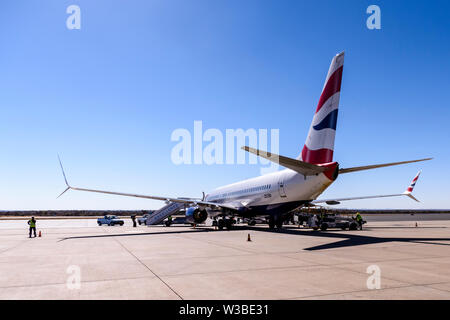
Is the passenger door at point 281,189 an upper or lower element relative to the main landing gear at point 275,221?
upper

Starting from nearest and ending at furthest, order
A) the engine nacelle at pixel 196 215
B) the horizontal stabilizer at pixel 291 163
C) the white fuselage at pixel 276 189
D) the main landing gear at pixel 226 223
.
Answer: the horizontal stabilizer at pixel 291 163
the white fuselage at pixel 276 189
the engine nacelle at pixel 196 215
the main landing gear at pixel 226 223

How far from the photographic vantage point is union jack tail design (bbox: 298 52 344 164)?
68.3 ft

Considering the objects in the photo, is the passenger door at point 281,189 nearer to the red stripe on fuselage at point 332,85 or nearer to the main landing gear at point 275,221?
the main landing gear at point 275,221

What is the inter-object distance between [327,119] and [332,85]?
2069mm

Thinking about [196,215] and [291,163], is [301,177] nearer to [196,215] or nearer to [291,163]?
[291,163]

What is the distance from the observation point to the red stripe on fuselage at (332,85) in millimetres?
20750

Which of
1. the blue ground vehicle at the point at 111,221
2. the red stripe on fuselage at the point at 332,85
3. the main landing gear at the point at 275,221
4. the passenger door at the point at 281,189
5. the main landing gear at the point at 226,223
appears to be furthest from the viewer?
the blue ground vehicle at the point at 111,221

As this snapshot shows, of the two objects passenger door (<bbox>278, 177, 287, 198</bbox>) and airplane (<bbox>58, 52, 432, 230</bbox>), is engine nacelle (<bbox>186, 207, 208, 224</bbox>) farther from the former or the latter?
passenger door (<bbox>278, 177, 287, 198</bbox>)

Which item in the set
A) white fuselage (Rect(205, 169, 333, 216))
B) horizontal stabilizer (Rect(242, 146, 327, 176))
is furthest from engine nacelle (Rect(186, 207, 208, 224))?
horizontal stabilizer (Rect(242, 146, 327, 176))

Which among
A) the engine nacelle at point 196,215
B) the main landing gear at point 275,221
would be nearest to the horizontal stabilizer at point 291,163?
the main landing gear at point 275,221

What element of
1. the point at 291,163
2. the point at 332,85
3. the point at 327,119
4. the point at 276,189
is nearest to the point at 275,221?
the point at 276,189

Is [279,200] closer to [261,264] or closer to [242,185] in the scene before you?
[242,185]

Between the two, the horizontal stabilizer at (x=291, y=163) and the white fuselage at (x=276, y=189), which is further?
the white fuselage at (x=276, y=189)

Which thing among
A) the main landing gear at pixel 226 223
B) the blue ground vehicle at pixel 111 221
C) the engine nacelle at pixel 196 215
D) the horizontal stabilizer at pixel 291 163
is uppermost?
the horizontal stabilizer at pixel 291 163
